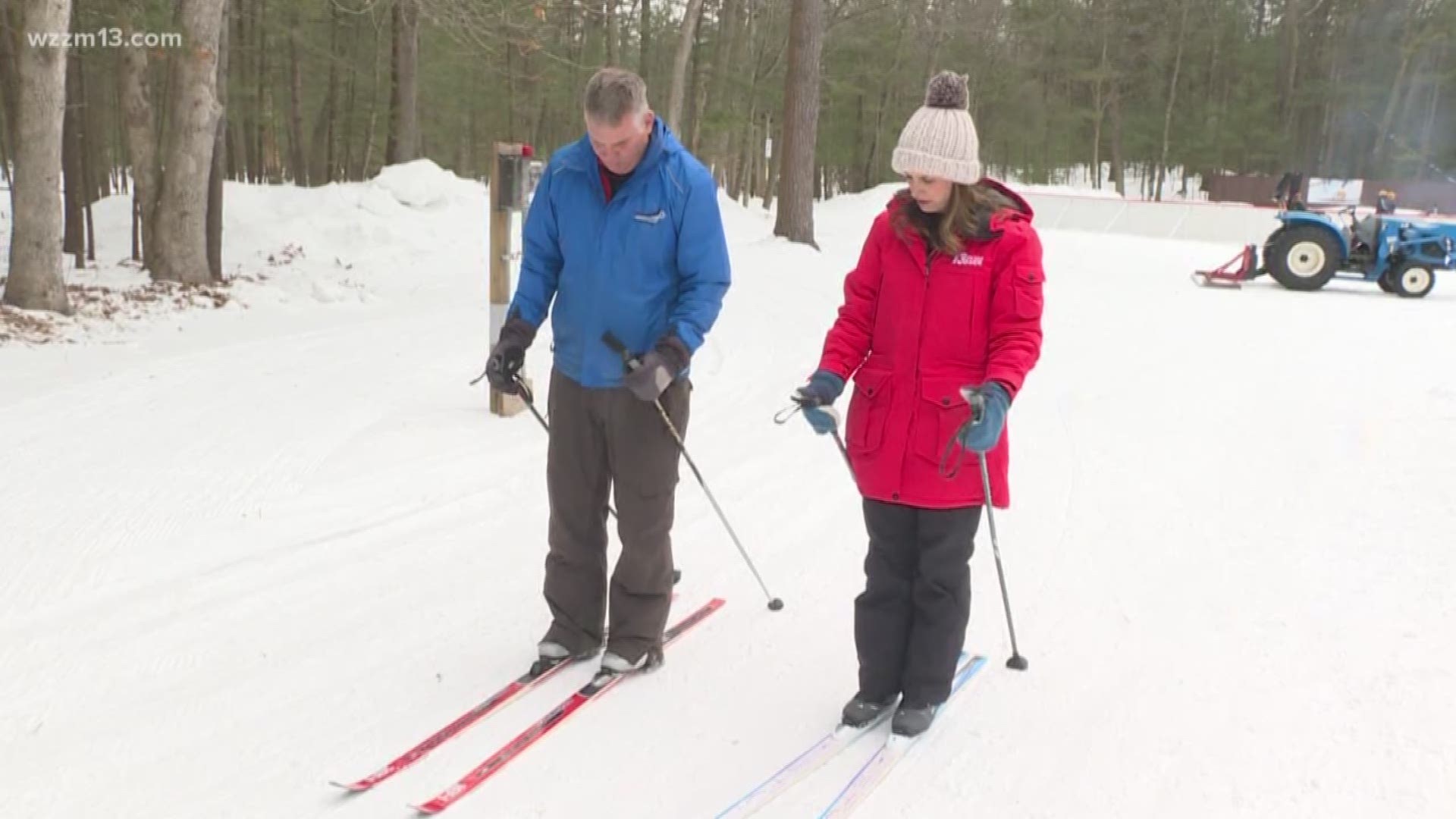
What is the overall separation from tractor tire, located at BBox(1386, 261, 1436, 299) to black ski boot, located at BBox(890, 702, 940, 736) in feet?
41.2

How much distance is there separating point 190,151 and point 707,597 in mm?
9295

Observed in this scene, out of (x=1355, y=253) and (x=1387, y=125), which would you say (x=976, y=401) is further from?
(x=1387, y=125)

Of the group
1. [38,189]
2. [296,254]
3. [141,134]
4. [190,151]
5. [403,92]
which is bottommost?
[296,254]

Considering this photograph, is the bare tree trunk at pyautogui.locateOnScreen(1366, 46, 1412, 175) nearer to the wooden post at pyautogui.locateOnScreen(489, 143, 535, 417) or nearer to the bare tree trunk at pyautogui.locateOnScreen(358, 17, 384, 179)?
the bare tree trunk at pyautogui.locateOnScreen(358, 17, 384, 179)

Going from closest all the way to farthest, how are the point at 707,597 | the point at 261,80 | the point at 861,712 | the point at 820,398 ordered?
the point at 820,398, the point at 861,712, the point at 707,597, the point at 261,80

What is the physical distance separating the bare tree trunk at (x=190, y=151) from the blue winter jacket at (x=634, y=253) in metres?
8.94

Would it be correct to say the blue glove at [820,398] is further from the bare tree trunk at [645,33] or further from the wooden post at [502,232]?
the bare tree trunk at [645,33]

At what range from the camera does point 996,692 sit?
131 inches

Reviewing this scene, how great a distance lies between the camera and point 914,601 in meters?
3.02

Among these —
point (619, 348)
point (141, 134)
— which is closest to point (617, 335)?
point (619, 348)

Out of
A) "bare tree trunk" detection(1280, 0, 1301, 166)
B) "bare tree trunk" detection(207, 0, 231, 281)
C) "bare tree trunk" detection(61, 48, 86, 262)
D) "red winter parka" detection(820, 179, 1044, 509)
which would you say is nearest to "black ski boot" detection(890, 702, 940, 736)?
"red winter parka" detection(820, 179, 1044, 509)

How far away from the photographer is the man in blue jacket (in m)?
3.12

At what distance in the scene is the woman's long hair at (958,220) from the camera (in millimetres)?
2816

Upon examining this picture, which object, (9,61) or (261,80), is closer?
(9,61)
